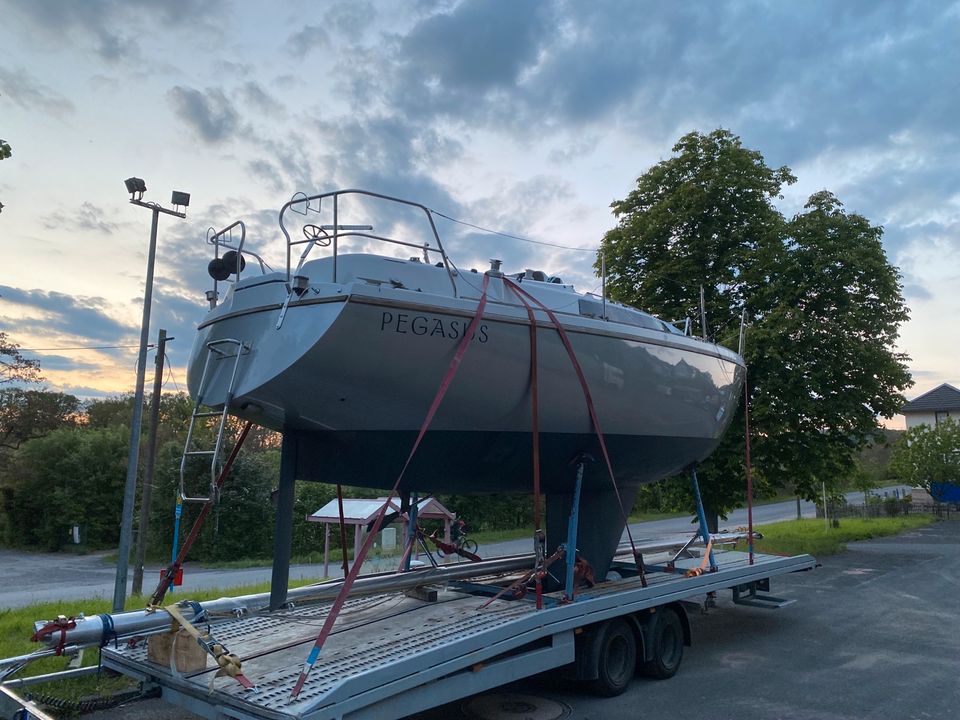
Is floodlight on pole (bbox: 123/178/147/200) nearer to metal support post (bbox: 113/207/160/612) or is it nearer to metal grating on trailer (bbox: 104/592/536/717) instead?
metal support post (bbox: 113/207/160/612)

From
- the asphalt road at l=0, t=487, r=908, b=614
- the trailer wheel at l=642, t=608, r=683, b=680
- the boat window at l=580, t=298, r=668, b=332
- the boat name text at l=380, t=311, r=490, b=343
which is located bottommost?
the asphalt road at l=0, t=487, r=908, b=614

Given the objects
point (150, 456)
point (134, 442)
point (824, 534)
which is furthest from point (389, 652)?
point (824, 534)

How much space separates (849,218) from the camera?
47.7 feet

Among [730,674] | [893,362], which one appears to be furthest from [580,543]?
[893,362]

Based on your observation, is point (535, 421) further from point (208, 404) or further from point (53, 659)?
point (53, 659)

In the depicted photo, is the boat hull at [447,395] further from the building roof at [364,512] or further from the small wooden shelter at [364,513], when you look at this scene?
the building roof at [364,512]

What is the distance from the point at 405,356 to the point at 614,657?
10.1ft

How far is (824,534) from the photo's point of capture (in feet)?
61.3

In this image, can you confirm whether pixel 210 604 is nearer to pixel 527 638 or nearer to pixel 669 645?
pixel 527 638

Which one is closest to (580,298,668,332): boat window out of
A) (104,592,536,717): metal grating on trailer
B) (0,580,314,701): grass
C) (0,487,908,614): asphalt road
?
(104,592,536,717): metal grating on trailer

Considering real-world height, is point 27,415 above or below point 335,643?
above

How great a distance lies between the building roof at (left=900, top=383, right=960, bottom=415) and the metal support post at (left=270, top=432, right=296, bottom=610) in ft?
146

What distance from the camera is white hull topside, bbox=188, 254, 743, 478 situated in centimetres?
471

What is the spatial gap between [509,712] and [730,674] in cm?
228
